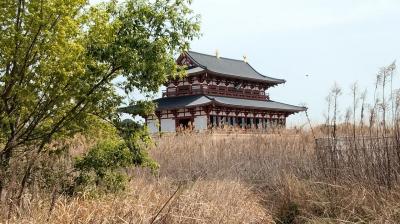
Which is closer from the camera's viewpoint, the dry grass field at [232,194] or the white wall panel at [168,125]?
the dry grass field at [232,194]

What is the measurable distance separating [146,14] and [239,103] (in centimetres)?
2389

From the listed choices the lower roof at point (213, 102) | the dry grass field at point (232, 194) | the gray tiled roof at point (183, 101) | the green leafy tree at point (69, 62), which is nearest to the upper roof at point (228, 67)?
the lower roof at point (213, 102)

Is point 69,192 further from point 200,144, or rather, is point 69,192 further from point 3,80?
point 200,144

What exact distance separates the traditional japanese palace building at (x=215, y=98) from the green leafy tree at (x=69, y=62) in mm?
20548

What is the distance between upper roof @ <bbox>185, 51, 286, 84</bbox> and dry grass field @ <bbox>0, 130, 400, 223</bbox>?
17194 mm

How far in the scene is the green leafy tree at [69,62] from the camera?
15.1 feet

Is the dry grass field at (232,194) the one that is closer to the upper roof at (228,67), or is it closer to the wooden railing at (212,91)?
the wooden railing at (212,91)

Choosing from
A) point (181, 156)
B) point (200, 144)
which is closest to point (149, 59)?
point (181, 156)

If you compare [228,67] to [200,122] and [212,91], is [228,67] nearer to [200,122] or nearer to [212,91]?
[212,91]

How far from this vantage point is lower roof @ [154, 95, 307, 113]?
27.1 m

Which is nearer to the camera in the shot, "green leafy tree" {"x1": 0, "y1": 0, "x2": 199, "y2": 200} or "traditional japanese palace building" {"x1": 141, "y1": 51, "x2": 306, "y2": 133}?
"green leafy tree" {"x1": 0, "y1": 0, "x2": 199, "y2": 200}

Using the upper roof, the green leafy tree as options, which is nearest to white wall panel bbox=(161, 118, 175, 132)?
the upper roof

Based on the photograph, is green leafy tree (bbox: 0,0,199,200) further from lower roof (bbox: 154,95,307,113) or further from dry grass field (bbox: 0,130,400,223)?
lower roof (bbox: 154,95,307,113)

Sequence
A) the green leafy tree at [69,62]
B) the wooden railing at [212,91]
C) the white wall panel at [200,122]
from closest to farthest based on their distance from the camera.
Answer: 1. the green leafy tree at [69,62]
2. the white wall panel at [200,122]
3. the wooden railing at [212,91]
